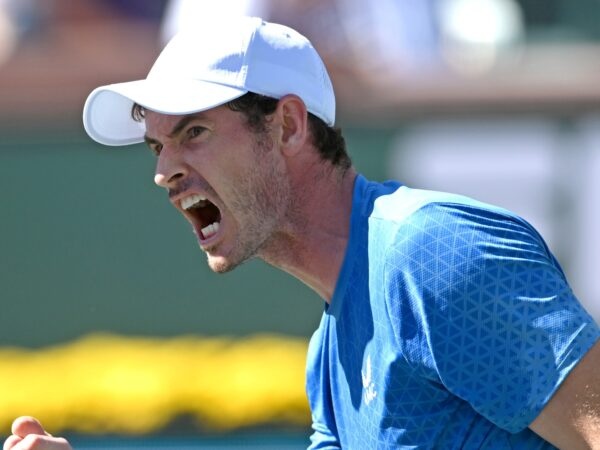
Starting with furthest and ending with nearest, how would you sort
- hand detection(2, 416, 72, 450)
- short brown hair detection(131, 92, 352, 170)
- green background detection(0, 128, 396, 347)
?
green background detection(0, 128, 396, 347), short brown hair detection(131, 92, 352, 170), hand detection(2, 416, 72, 450)

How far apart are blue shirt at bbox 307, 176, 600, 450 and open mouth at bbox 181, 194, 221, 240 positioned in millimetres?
392

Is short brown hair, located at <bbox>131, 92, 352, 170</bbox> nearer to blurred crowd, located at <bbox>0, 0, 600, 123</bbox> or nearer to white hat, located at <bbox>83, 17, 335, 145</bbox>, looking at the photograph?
A: white hat, located at <bbox>83, 17, 335, 145</bbox>

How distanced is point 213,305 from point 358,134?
1408 millimetres

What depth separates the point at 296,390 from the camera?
698 cm

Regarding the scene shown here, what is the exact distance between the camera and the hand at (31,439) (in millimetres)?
2768

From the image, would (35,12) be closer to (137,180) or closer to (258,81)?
(137,180)

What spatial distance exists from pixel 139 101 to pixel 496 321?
968 mm

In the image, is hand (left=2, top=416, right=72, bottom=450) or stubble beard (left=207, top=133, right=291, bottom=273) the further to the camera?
stubble beard (left=207, top=133, right=291, bottom=273)

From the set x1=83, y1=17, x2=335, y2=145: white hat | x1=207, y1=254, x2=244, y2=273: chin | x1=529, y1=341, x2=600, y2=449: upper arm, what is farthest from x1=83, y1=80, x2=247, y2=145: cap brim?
x1=529, y1=341, x2=600, y2=449: upper arm

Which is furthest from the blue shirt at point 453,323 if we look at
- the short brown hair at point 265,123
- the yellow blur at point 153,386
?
the yellow blur at point 153,386

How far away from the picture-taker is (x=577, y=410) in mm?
A: 2484

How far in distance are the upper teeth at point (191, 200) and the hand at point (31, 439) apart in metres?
0.62

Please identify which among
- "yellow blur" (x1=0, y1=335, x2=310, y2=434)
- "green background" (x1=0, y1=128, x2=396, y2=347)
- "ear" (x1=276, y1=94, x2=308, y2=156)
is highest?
"ear" (x1=276, y1=94, x2=308, y2=156)

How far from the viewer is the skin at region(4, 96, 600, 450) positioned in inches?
117
